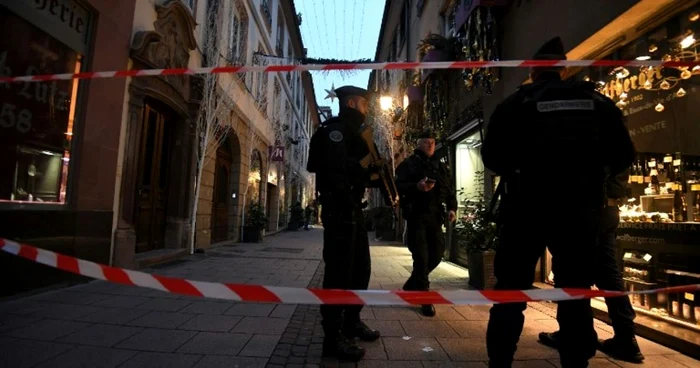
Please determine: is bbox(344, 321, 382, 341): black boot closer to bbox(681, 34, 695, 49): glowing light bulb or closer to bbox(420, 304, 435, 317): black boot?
bbox(420, 304, 435, 317): black boot

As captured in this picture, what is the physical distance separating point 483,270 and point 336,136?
10.7 ft

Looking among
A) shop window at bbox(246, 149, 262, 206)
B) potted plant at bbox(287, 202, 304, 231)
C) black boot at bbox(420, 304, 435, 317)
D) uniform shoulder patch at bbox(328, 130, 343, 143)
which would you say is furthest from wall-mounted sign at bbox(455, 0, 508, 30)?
potted plant at bbox(287, 202, 304, 231)

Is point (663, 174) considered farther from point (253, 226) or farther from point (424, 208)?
point (253, 226)

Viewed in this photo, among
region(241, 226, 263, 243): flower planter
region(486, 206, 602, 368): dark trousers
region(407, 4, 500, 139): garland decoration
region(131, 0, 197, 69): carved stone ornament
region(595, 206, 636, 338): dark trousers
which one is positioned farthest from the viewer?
region(241, 226, 263, 243): flower planter

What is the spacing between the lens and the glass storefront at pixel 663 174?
3.35m

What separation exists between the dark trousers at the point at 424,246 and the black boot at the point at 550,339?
1180 millimetres

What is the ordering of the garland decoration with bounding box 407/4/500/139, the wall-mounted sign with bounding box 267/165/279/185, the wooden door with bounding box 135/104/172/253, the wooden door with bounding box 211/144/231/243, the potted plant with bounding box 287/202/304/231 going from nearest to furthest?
the garland decoration with bounding box 407/4/500/139, the wooden door with bounding box 135/104/172/253, the wooden door with bounding box 211/144/231/243, the wall-mounted sign with bounding box 267/165/279/185, the potted plant with bounding box 287/202/304/231

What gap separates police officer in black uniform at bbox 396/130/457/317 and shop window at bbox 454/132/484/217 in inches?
136

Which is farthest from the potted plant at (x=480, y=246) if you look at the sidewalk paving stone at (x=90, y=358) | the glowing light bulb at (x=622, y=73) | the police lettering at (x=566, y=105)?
the sidewalk paving stone at (x=90, y=358)

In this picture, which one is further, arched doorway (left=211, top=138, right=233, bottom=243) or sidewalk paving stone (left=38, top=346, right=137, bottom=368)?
arched doorway (left=211, top=138, right=233, bottom=243)

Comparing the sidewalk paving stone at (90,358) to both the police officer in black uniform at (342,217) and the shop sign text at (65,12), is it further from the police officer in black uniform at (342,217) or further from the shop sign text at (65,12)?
the shop sign text at (65,12)

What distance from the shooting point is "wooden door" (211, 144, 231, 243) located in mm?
10656

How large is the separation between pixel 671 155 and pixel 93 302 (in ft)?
19.6

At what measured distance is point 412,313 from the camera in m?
3.88
